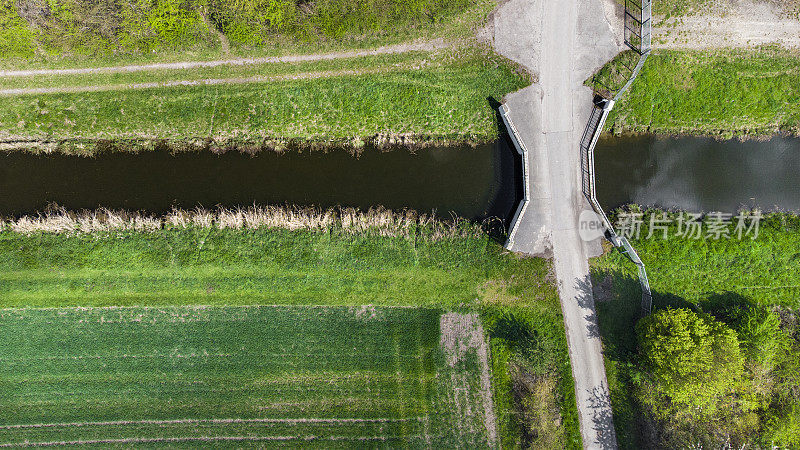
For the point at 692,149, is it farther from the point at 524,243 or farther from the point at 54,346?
the point at 54,346

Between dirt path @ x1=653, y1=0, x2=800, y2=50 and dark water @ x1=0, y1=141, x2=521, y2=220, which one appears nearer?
dirt path @ x1=653, y1=0, x2=800, y2=50

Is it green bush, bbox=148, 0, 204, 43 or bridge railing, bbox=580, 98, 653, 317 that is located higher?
green bush, bbox=148, 0, 204, 43

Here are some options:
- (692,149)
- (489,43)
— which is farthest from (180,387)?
(692,149)

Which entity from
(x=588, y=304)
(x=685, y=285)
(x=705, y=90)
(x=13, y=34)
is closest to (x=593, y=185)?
(x=588, y=304)

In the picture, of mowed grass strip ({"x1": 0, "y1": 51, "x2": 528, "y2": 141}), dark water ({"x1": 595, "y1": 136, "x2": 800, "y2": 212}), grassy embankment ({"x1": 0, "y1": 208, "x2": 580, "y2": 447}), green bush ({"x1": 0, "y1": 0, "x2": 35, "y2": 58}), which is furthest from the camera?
dark water ({"x1": 595, "y1": 136, "x2": 800, "y2": 212})

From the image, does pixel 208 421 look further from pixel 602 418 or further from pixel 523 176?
pixel 523 176

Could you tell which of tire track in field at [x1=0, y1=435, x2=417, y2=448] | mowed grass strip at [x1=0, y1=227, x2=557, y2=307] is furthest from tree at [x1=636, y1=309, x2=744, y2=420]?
tire track in field at [x1=0, y1=435, x2=417, y2=448]

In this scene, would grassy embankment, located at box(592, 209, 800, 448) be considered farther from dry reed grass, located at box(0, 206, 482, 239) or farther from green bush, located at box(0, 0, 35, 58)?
green bush, located at box(0, 0, 35, 58)

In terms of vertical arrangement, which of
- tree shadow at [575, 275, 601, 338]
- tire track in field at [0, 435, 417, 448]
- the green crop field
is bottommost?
→ tire track in field at [0, 435, 417, 448]
